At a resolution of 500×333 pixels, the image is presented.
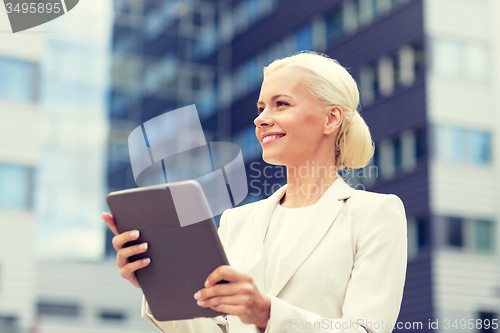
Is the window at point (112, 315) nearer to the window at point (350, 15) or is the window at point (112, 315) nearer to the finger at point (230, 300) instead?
the window at point (350, 15)

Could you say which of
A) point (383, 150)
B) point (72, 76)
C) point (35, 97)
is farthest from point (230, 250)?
point (72, 76)

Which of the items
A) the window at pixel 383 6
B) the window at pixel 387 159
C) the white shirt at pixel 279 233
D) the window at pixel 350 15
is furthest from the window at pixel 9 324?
the white shirt at pixel 279 233

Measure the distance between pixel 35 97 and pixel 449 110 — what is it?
9142mm

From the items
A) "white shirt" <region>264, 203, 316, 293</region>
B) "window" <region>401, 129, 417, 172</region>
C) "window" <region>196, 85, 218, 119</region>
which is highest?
"window" <region>196, 85, 218, 119</region>

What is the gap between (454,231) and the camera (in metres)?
13.3

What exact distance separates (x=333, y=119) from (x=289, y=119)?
0.64ft

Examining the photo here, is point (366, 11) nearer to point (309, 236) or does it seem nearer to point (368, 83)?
point (368, 83)

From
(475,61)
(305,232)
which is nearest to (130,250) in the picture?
(305,232)

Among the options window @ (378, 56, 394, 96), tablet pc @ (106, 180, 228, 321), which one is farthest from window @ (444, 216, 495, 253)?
tablet pc @ (106, 180, 228, 321)

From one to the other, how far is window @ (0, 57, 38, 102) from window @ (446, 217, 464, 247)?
9497mm

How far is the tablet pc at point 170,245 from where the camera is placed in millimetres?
1824

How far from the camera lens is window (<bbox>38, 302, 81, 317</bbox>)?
16.7m

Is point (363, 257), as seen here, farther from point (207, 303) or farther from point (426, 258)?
point (426, 258)

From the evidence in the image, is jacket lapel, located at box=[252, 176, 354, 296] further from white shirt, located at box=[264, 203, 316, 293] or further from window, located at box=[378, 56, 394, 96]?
window, located at box=[378, 56, 394, 96]
